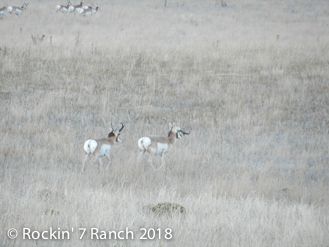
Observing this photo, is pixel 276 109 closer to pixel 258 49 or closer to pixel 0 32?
pixel 258 49

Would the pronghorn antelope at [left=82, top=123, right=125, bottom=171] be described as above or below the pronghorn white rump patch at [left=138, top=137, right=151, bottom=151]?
below

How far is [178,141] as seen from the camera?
9.52 metres

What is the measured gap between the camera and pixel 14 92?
12.9m

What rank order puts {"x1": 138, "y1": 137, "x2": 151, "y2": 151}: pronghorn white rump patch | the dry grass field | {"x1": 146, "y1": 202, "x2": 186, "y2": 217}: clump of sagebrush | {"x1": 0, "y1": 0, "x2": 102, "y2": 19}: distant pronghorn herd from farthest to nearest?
1. {"x1": 0, "y1": 0, "x2": 102, "y2": 19}: distant pronghorn herd
2. {"x1": 138, "y1": 137, "x2": 151, "y2": 151}: pronghorn white rump patch
3. {"x1": 146, "y1": 202, "x2": 186, "y2": 217}: clump of sagebrush
4. the dry grass field

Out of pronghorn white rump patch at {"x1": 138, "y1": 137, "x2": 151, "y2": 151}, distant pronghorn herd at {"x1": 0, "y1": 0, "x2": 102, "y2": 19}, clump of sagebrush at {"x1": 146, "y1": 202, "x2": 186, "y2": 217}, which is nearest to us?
clump of sagebrush at {"x1": 146, "y1": 202, "x2": 186, "y2": 217}

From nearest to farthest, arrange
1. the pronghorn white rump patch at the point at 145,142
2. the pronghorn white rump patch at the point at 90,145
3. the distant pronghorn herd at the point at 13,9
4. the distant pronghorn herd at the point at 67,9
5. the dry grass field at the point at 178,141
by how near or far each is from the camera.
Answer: the dry grass field at the point at 178,141, the pronghorn white rump patch at the point at 90,145, the pronghorn white rump patch at the point at 145,142, the distant pronghorn herd at the point at 13,9, the distant pronghorn herd at the point at 67,9

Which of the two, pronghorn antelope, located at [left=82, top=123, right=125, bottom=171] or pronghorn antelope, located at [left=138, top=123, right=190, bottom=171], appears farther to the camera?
pronghorn antelope, located at [left=138, top=123, right=190, bottom=171]

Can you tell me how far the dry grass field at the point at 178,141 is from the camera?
4.70 metres

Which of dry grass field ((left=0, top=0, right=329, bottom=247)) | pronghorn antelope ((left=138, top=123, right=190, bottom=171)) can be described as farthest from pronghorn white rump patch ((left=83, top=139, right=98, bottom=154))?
pronghorn antelope ((left=138, top=123, right=190, bottom=171))

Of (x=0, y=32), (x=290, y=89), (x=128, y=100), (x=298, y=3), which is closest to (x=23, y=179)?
(x=128, y=100)

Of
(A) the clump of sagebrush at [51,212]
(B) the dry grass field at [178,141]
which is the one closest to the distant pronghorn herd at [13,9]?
(B) the dry grass field at [178,141]

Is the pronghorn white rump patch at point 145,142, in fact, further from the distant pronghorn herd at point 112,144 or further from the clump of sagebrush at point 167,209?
the clump of sagebrush at point 167,209

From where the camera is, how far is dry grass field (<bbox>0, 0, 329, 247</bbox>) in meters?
4.70

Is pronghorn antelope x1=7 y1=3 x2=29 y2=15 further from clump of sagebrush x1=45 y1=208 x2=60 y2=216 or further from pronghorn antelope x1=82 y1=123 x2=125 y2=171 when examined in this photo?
clump of sagebrush x1=45 y1=208 x2=60 y2=216
